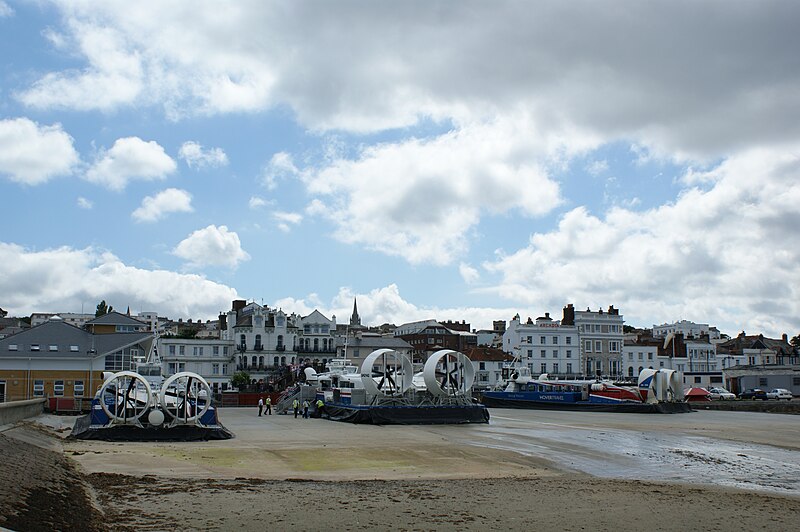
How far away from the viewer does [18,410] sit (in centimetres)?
3055

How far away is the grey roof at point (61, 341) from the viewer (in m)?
48.2

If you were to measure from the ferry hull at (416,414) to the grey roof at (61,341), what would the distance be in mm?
20375

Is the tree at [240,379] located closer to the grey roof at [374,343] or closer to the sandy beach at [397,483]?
the grey roof at [374,343]

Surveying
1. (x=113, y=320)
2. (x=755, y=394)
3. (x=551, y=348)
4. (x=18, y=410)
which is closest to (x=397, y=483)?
(x=18, y=410)

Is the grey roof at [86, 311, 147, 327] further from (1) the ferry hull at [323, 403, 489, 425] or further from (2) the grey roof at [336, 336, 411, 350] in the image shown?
(1) the ferry hull at [323, 403, 489, 425]

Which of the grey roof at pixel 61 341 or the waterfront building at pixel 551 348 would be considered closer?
the grey roof at pixel 61 341

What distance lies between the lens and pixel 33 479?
46.9 feet

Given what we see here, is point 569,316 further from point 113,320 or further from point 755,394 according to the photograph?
point 113,320

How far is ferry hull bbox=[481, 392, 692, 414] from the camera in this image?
2021 inches

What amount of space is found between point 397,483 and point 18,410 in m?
20.2

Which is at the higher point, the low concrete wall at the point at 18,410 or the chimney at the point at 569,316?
the chimney at the point at 569,316

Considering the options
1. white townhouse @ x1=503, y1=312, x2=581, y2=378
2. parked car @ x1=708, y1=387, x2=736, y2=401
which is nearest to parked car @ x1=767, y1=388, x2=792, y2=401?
parked car @ x1=708, y1=387, x2=736, y2=401

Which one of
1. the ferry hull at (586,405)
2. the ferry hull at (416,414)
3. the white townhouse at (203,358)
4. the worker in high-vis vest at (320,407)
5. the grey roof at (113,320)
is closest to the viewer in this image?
the ferry hull at (416,414)

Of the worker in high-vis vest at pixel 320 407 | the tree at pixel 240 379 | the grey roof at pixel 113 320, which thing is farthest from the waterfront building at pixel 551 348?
the worker in high-vis vest at pixel 320 407
